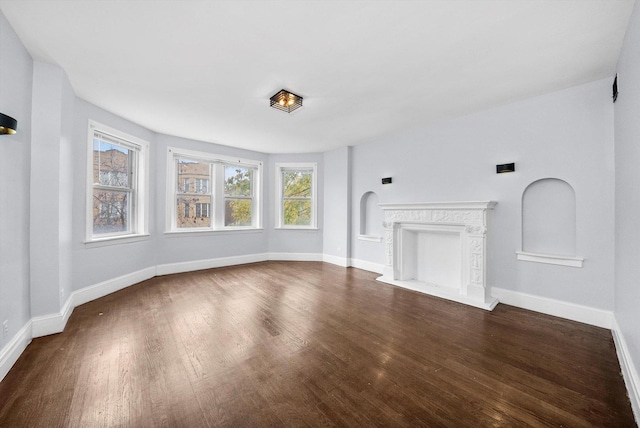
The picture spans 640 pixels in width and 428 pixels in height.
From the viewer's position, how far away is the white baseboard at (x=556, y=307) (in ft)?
8.88

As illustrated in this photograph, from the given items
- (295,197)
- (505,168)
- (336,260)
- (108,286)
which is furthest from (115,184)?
(505,168)

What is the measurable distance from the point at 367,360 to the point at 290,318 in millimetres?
1104

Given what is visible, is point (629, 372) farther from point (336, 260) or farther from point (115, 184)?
point (115, 184)

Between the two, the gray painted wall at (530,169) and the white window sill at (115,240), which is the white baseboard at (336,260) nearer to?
the gray painted wall at (530,169)

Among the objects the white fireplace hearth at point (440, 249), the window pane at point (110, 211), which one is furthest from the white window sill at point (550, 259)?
the window pane at point (110, 211)

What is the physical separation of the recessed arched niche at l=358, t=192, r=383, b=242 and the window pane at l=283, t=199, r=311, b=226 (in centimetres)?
147

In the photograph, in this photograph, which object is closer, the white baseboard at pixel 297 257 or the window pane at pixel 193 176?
the window pane at pixel 193 176

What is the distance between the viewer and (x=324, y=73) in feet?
8.43

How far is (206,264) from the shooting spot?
5273mm

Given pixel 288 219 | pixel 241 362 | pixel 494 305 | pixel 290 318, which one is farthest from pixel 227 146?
pixel 494 305

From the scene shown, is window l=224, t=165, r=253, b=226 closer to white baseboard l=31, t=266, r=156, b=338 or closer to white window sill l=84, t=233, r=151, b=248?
white window sill l=84, t=233, r=151, b=248

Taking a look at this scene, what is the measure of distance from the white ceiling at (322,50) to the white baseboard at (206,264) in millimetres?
Answer: 2852

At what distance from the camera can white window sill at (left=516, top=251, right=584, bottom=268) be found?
2832 mm

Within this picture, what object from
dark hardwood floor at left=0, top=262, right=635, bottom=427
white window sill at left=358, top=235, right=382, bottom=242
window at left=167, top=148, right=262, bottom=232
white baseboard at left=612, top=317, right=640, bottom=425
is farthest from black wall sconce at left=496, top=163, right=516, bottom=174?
window at left=167, top=148, right=262, bottom=232
